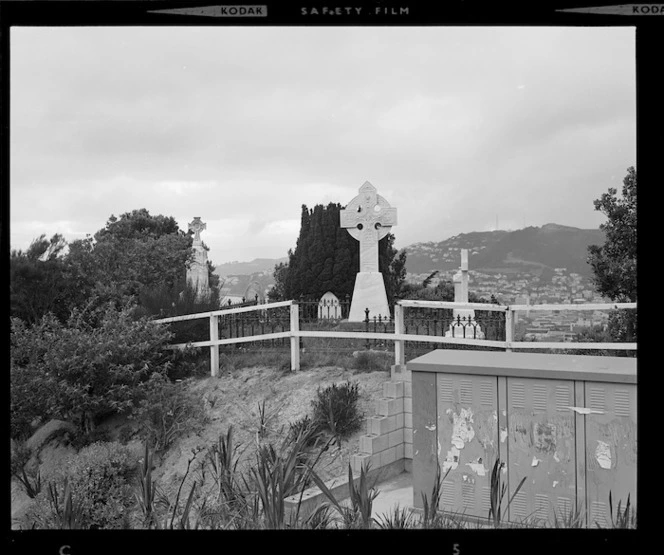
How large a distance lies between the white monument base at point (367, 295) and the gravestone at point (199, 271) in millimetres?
1626

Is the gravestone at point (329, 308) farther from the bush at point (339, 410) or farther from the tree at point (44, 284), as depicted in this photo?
the tree at point (44, 284)

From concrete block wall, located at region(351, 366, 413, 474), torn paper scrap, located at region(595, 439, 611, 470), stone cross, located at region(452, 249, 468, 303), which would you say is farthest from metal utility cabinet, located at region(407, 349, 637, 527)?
stone cross, located at region(452, 249, 468, 303)

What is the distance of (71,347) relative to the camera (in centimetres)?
538

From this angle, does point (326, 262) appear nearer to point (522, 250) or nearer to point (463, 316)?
point (463, 316)

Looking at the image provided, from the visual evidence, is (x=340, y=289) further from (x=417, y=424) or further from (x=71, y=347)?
(x=417, y=424)

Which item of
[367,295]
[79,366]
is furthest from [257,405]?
[367,295]

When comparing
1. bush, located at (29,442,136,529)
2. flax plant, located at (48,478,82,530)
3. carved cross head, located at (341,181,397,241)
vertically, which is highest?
carved cross head, located at (341,181,397,241)

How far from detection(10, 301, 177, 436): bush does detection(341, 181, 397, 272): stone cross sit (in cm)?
237

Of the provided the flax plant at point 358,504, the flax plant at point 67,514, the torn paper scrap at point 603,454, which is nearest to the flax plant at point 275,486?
the flax plant at point 358,504

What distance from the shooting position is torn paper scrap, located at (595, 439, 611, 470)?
2903 millimetres

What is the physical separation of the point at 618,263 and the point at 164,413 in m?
4.13

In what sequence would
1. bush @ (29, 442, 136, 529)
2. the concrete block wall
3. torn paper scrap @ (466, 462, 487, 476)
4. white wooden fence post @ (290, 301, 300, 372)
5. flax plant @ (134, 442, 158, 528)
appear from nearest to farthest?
flax plant @ (134, 442, 158, 528)
torn paper scrap @ (466, 462, 487, 476)
bush @ (29, 442, 136, 529)
the concrete block wall
white wooden fence post @ (290, 301, 300, 372)

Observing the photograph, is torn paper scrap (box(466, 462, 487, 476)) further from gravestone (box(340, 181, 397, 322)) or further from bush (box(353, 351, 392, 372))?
gravestone (box(340, 181, 397, 322))

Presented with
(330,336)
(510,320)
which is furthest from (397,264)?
(510,320)
